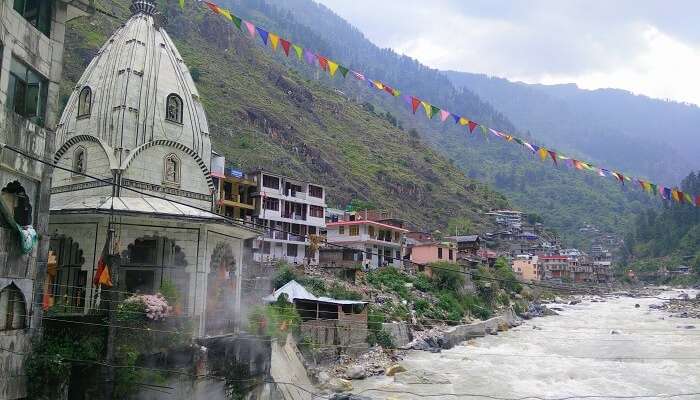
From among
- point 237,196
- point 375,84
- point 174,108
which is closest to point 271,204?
point 237,196

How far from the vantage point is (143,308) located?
15.5 meters

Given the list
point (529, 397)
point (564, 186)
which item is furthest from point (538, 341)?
point (564, 186)

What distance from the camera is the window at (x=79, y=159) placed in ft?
64.7

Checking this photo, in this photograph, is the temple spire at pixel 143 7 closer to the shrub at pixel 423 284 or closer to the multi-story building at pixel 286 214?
the multi-story building at pixel 286 214

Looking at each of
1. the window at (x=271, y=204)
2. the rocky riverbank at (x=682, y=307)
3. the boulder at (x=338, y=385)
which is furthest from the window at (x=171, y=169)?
the rocky riverbank at (x=682, y=307)

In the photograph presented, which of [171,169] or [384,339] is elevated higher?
[171,169]

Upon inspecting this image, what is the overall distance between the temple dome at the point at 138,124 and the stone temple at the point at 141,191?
1.4 inches

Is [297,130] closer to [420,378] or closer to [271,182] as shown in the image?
[271,182]

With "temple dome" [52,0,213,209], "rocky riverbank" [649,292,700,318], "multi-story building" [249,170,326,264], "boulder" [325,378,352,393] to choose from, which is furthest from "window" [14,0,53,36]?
"rocky riverbank" [649,292,700,318]

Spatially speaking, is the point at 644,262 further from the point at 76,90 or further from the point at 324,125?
the point at 76,90

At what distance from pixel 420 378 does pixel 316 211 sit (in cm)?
2688

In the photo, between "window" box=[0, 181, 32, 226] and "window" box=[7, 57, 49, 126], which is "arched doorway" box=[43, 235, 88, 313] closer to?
"window" box=[0, 181, 32, 226]

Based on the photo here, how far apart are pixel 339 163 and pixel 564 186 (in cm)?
11300

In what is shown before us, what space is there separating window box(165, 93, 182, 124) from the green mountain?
55102mm
